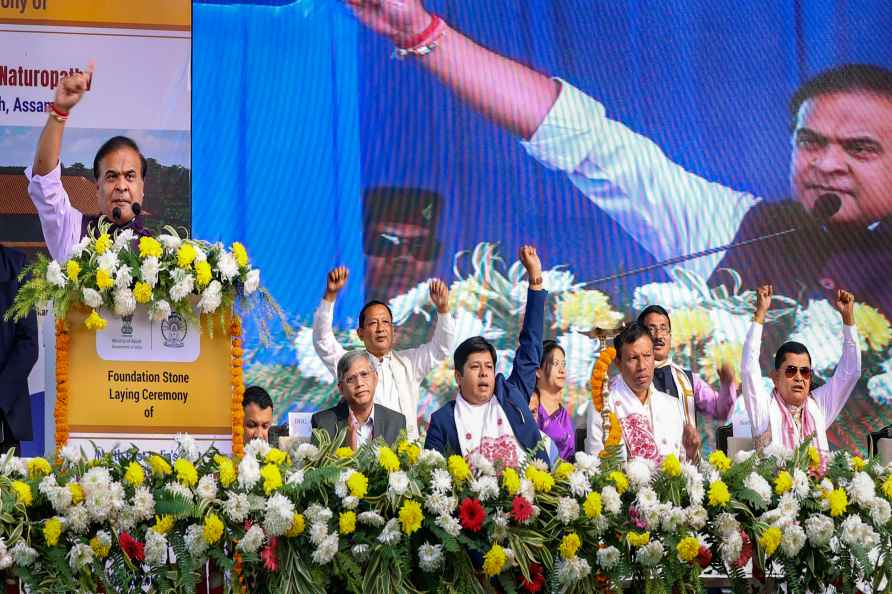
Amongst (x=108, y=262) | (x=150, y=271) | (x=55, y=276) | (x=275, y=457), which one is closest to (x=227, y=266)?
(x=150, y=271)

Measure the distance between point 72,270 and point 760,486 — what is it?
2.04 m

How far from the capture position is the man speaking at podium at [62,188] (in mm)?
6305

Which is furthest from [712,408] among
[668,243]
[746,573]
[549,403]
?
[746,573]

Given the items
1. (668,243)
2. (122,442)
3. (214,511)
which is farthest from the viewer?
(668,243)

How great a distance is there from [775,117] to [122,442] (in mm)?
4592

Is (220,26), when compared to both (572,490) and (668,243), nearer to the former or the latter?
(668,243)

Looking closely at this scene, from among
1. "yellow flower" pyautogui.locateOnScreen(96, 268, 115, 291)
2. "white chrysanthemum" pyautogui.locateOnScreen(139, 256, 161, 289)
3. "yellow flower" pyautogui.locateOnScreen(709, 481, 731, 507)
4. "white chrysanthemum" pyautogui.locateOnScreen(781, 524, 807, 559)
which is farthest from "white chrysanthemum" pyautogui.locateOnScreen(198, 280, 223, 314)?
"white chrysanthemum" pyautogui.locateOnScreen(781, 524, 807, 559)

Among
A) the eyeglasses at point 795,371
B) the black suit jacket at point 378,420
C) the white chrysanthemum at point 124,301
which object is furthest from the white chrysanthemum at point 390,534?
the eyeglasses at point 795,371

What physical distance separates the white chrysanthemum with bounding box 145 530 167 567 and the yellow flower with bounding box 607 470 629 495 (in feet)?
3.97

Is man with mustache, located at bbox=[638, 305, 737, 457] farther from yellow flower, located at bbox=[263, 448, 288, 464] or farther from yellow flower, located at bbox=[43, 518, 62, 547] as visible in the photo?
yellow flower, located at bbox=[43, 518, 62, 547]

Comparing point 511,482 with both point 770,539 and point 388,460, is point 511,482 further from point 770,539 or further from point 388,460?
point 770,539

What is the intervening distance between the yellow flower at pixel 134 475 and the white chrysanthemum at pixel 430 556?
2.45 feet

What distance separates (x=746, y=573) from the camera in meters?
3.71

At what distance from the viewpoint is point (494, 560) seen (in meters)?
3.35
